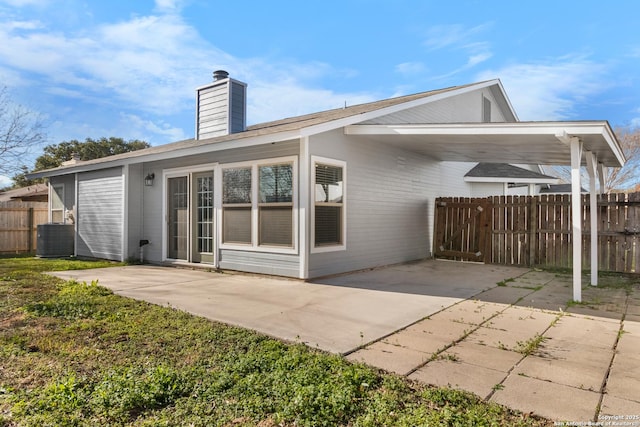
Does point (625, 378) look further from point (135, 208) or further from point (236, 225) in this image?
point (135, 208)

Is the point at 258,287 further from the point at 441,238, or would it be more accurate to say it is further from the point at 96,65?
the point at 96,65

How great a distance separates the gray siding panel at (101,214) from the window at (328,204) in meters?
5.59

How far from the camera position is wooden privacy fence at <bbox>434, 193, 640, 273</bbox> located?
7801 millimetres

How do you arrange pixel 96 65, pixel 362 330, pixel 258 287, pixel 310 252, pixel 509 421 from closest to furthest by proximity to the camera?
pixel 509 421, pixel 362 330, pixel 258 287, pixel 310 252, pixel 96 65

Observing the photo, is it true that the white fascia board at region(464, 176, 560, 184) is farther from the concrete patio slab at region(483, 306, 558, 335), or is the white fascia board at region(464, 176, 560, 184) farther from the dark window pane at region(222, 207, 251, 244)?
the concrete patio slab at region(483, 306, 558, 335)

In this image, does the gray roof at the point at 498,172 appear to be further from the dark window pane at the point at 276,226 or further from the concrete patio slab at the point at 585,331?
the concrete patio slab at the point at 585,331

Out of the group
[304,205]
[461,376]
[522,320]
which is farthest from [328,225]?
[461,376]

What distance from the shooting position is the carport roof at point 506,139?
5363 millimetres

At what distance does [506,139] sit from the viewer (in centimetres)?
629

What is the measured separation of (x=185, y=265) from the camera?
8695mm

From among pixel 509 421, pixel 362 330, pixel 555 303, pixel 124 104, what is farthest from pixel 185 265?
pixel 124 104

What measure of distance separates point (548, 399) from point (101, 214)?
10.8 meters

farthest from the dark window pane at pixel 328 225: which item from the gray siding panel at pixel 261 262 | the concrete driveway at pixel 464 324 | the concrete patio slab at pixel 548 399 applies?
the concrete patio slab at pixel 548 399

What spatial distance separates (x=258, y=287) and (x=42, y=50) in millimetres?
11953
